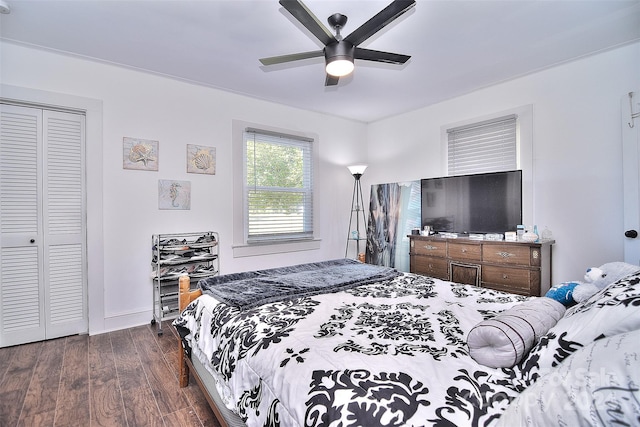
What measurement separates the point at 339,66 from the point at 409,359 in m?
1.90

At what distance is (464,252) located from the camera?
331cm

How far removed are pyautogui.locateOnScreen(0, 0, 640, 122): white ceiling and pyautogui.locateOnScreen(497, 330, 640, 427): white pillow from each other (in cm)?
228

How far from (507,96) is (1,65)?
500cm

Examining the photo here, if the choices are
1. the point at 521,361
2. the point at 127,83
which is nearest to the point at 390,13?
the point at 521,361

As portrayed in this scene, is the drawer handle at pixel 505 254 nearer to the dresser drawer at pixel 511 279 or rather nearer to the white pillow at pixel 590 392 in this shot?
the dresser drawer at pixel 511 279

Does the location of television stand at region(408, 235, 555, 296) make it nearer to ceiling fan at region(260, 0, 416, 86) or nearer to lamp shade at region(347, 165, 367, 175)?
lamp shade at region(347, 165, 367, 175)

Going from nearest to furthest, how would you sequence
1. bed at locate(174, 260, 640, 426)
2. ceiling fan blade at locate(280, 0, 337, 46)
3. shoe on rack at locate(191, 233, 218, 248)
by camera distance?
1. bed at locate(174, 260, 640, 426)
2. ceiling fan blade at locate(280, 0, 337, 46)
3. shoe on rack at locate(191, 233, 218, 248)

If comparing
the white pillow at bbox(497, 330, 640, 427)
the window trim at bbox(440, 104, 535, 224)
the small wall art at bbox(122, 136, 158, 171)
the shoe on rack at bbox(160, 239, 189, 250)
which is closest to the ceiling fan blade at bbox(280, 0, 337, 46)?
the white pillow at bbox(497, 330, 640, 427)

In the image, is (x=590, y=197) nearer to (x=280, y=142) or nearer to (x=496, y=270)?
(x=496, y=270)

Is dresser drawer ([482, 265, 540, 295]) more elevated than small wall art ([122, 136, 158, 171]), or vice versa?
small wall art ([122, 136, 158, 171])

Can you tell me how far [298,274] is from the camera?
232 centimetres

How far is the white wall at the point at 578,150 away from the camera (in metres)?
2.72

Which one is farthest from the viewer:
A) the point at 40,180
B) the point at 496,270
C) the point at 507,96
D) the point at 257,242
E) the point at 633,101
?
the point at 257,242

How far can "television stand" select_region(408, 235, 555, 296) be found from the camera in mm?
2842
